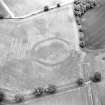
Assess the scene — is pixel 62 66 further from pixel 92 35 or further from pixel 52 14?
pixel 52 14

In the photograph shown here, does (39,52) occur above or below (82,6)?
below

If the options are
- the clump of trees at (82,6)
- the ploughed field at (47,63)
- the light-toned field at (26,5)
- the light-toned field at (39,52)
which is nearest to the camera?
the ploughed field at (47,63)

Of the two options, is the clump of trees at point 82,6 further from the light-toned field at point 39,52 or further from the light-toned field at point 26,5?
the light-toned field at point 26,5

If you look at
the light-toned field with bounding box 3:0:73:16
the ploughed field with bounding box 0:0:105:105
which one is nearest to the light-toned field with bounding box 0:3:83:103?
the ploughed field with bounding box 0:0:105:105

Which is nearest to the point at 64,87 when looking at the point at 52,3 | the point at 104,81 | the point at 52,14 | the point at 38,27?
the point at 104,81

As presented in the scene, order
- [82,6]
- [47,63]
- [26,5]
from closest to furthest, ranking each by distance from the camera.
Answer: [47,63] < [82,6] < [26,5]

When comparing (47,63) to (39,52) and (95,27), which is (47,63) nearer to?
(39,52)

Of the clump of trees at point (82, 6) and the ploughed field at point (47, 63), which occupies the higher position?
the clump of trees at point (82, 6)

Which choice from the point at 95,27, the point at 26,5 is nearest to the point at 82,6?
the point at 95,27

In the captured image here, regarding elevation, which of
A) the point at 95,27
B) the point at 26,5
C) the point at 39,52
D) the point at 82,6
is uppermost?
the point at 26,5

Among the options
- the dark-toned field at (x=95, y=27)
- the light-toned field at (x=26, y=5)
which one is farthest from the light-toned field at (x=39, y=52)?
the dark-toned field at (x=95, y=27)
